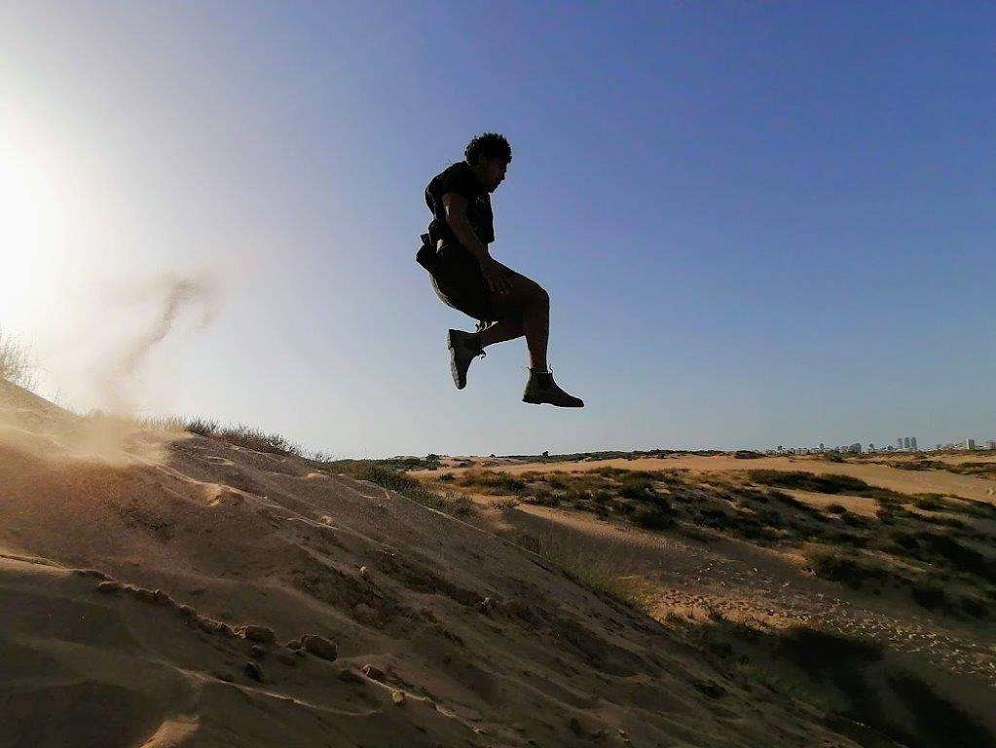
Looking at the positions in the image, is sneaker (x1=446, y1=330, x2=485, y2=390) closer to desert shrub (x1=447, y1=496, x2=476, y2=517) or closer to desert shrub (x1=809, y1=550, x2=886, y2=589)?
desert shrub (x1=447, y1=496, x2=476, y2=517)

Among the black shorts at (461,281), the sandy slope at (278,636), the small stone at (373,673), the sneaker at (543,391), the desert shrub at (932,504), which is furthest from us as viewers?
the desert shrub at (932,504)

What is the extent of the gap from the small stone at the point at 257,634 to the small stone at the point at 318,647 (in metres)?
0.12

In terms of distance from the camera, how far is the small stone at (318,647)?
248 centimetres

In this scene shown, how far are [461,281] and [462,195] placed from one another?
0.56 meters

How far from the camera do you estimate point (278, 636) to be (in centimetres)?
272

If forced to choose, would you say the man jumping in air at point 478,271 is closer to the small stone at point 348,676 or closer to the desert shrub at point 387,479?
the small stone at point 348,676

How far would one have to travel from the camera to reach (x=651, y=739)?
315 cm

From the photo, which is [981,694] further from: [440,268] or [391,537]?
[440,268]

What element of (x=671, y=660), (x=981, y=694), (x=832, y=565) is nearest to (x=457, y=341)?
(x=671, y=660)

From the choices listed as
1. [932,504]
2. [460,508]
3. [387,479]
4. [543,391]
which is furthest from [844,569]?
[543,391]

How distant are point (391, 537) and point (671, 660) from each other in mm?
2626

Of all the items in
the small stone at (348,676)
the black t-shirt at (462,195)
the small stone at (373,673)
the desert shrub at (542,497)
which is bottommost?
the desert shrub at (542,497)

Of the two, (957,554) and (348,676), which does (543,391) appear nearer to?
(348,676)

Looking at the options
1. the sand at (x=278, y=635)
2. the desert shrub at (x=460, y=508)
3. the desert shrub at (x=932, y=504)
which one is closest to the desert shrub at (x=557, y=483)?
the desert shrub at (x=460, y=508)
